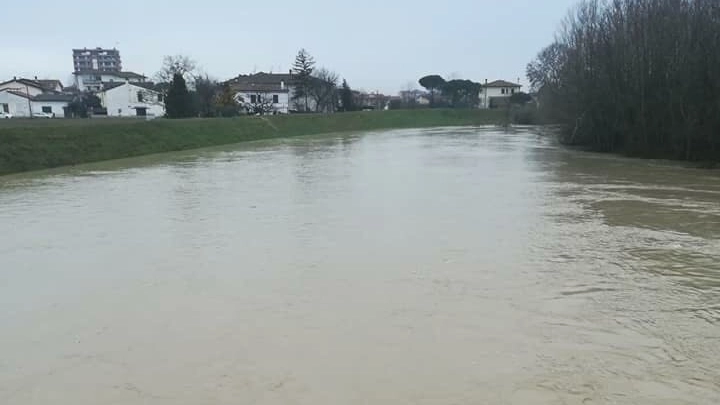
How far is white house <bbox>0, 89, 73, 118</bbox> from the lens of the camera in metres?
69.2

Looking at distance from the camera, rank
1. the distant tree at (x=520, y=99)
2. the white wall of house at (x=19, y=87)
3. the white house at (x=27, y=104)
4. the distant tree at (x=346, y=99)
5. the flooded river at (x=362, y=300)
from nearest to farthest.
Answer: the flooded river at (x=362, y=300) → the white house at (x=27, y=104) → the distant tree at (x=346, y=99) → the white wall of house at (x=19, y=87) → the distant tree at (x=520, y=99)

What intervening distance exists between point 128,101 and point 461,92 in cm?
5381

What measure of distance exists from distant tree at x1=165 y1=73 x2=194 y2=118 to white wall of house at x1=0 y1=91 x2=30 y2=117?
3173 cm

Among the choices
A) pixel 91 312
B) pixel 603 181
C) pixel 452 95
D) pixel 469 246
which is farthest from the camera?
pixel 452 95

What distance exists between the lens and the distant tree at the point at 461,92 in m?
95.8

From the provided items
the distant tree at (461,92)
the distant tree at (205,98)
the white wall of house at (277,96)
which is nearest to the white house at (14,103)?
the distant tree at (205,98)

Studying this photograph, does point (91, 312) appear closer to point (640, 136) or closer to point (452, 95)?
point (640, 136)

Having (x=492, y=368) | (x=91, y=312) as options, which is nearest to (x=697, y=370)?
(x=492, y=368)

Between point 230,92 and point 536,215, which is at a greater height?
point 230,92

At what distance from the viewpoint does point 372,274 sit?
8.17 m

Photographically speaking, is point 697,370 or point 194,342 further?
point 194,342

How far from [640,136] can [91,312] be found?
2706 centimetres

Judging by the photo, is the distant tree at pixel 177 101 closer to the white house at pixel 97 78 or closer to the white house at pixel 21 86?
the white house at pixel 21 86

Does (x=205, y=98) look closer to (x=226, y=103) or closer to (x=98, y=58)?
(x=226, y=103)
